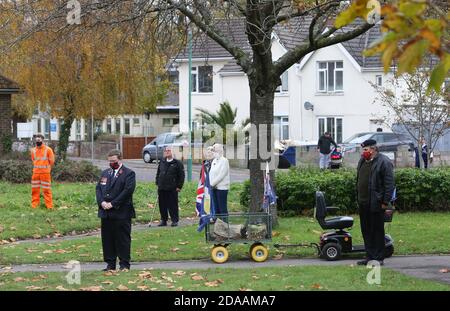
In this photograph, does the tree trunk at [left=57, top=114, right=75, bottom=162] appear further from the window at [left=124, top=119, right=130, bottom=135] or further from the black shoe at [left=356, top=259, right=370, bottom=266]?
the window at [left=124, top=119, right=130, bottom=135]

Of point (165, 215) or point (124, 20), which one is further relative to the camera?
point (165, 215)

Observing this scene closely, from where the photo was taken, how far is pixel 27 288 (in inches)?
412

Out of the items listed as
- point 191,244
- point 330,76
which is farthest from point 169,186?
point 330,76

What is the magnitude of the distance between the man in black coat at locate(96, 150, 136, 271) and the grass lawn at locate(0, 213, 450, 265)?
5.08 ft

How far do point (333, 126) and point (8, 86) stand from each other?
1928 centimetres

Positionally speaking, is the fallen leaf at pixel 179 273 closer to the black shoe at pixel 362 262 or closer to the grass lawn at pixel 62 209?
the black shoe at pixel 362 262

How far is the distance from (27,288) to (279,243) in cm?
601

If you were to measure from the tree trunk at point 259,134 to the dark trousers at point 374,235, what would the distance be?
4.25m

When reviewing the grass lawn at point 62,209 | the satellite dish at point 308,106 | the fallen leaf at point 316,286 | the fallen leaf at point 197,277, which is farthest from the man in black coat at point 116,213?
the satellite dish at point 308,106

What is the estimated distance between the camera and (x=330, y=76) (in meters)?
45.6

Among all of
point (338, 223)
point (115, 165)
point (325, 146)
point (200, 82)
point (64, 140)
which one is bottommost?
point (338, 223)

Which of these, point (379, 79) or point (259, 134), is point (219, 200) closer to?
point (259, 134)

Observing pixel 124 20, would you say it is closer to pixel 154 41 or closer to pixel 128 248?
pixel 154 41
